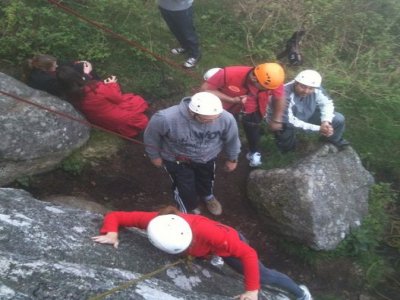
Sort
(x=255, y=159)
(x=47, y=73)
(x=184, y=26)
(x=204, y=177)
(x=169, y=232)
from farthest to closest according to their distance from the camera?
(x=184, y=26)
(x=255, y=159)
(x=47, y=73)
(x=204, y=177)
(x=169, y=232)

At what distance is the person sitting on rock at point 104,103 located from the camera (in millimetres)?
5504

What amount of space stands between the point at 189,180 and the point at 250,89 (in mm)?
1267

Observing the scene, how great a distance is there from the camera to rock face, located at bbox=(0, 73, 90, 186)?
5.15 metres

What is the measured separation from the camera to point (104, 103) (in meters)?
5.70

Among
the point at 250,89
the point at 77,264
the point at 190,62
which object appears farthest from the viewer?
the point at 190,62

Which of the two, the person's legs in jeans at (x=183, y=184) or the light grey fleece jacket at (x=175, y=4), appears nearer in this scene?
the person's legs in jeans at (x=183, y=184)

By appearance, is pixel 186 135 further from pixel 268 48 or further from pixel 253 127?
pixel 268 48

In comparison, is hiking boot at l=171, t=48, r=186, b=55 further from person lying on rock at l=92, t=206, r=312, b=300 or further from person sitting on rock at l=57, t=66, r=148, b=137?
person lying on rock at l=92, t=206, r=312, b=300

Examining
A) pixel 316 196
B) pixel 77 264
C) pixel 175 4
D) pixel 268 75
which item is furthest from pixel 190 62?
pixel 77 264

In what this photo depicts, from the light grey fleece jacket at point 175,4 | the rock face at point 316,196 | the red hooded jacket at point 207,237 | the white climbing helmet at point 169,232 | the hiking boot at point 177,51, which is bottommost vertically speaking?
the rock face at point 316,196

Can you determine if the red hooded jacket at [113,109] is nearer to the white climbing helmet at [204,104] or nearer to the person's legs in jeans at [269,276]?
the white climbing helmet at [204,104]

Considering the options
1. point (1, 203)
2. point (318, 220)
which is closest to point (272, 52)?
point (318, 220)

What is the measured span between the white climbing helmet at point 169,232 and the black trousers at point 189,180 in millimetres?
1337

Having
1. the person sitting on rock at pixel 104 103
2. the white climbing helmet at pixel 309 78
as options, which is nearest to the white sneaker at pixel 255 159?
the white climbing helmet at pixel 309 78
